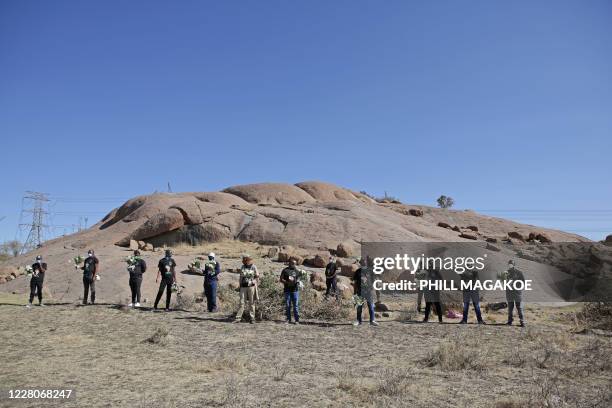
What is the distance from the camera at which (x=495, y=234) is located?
39906mm

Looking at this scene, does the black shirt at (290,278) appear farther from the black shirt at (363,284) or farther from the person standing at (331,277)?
the person standing at (331,277)

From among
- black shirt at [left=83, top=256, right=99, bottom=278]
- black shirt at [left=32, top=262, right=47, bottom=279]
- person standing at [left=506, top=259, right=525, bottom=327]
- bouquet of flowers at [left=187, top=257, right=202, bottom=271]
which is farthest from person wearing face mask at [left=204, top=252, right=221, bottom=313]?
person standing at [left=506, top=259, right=525, bottom=327]

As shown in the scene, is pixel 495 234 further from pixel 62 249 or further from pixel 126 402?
pixel 126 402

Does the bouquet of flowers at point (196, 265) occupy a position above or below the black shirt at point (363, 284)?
above

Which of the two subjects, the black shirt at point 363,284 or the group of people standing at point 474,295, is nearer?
the black shirt at point 363,284

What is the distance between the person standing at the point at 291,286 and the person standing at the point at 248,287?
85cm

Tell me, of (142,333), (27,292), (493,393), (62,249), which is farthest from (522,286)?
(62,249)

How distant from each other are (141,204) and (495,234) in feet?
95.0

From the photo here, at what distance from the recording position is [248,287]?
550 inches

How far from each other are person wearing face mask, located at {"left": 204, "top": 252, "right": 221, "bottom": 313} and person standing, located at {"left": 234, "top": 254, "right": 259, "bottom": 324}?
5.41 ft

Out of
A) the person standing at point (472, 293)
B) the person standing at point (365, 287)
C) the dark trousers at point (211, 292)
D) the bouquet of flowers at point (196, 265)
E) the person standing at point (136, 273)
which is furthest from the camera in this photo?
the bouquet of flowers at point (196, 265)

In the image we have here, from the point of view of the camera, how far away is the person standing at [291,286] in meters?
13.8

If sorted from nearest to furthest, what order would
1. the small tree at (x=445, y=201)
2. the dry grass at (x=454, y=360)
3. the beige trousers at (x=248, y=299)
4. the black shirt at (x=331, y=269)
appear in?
the dry grass at (x=454, y=360)
the beige trousers at (x=248, y=299)
the black shirt at (x=331, y=269)
the small tree at (x=445, y=201)

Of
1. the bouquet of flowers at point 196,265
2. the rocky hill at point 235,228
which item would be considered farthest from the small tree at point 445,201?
the bouquet of flowers at point 196,265
